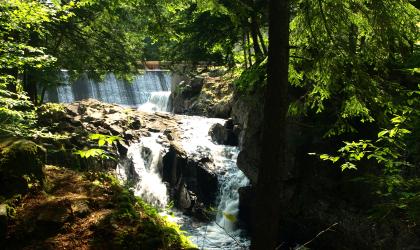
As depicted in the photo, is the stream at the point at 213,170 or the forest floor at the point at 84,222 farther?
the stream at the point at 213,170

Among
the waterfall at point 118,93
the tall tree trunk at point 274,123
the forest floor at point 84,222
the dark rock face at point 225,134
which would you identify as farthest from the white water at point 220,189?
the waterfall at point 118,93

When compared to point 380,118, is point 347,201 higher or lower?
lower

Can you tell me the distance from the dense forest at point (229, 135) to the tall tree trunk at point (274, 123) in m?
0.02

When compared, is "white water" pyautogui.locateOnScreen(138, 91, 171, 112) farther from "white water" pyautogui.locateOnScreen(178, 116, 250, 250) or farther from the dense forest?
"white water" pyautogui.locateOnScreen(178, 116, 250, 250)

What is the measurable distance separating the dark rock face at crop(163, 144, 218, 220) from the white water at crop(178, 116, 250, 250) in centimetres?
46

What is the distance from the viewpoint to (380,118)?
4.84m

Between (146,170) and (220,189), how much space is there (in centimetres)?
399

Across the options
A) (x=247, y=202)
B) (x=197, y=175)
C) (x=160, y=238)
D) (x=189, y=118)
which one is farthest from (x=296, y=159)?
(x=189, y=118)

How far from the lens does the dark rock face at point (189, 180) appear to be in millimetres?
16411

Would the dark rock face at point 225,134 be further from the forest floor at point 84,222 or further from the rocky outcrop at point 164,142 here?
the forest floor at point 84,222

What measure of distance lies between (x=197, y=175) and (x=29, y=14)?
11503 mm

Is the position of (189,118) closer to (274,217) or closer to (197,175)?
(197,175)

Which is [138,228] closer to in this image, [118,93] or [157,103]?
[157,103]

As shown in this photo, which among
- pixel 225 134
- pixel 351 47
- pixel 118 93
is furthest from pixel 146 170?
pixel 118 93
